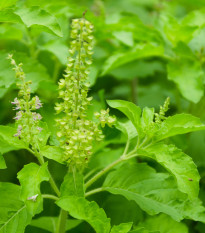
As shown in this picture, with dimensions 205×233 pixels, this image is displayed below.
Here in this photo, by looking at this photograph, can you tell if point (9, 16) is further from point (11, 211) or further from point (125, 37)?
point (125, 37)

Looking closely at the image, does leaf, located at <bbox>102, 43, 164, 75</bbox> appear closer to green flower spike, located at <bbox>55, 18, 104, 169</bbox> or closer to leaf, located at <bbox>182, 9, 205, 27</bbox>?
leaf, located at <bbox>182, 9, 205, 27</bbox>

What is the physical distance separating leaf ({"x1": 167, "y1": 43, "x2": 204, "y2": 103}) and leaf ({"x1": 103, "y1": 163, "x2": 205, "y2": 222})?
18.4 inches

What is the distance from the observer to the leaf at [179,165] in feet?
3.67

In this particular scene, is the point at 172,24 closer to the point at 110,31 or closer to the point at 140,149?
the point at 110,31

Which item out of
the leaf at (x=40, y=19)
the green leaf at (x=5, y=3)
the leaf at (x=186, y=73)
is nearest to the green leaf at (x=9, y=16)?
the leaf at (x=40, y=19)

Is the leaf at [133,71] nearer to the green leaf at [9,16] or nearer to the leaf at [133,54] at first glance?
the leaf at [133,54]

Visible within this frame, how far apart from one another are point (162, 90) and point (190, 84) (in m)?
0.76

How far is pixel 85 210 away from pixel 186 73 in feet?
3.26

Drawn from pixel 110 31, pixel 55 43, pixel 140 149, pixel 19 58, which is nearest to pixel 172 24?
pixel 110 31

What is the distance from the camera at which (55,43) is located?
185 centimetres

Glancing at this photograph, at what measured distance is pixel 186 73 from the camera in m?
1.82

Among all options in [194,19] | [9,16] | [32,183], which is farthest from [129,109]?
[194,19]

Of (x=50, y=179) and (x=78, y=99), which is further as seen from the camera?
(x=50, y=179)

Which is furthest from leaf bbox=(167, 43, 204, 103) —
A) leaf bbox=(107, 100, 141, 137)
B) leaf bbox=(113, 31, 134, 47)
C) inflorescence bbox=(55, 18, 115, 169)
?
inflorescence bbox=(55, 18, 115, 169)
